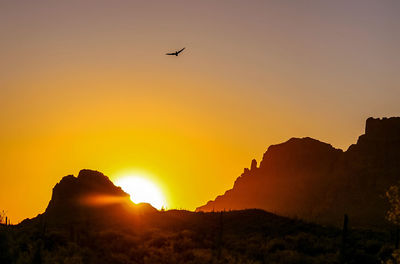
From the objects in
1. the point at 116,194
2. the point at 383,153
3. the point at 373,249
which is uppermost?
the point at 383,153

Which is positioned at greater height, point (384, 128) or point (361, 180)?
point (384, 128)

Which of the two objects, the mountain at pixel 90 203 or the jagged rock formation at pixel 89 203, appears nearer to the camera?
the mountain at pixel 90 203

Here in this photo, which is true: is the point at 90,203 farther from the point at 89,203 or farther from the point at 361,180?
the point at 361,180

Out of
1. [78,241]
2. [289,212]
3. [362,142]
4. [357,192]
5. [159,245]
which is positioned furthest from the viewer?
[289,212]

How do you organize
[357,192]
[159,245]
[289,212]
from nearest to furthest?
[159,245] < [357,192] < [289,212]

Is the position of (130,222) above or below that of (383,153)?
below

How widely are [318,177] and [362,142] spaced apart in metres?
26.1

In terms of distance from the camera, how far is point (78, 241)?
59719mm

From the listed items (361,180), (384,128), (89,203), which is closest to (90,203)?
(89,203)

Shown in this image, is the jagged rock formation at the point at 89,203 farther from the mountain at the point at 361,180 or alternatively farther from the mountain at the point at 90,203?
the mountain at the point at 361,180

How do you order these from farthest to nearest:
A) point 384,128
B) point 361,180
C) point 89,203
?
point 384,128, point 361,180, point 89,203

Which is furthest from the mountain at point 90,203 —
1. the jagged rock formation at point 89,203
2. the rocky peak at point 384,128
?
the rocky peak at point 384,128

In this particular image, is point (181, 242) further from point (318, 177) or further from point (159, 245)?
point (318, 177)

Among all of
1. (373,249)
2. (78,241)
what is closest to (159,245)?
(78,241)
